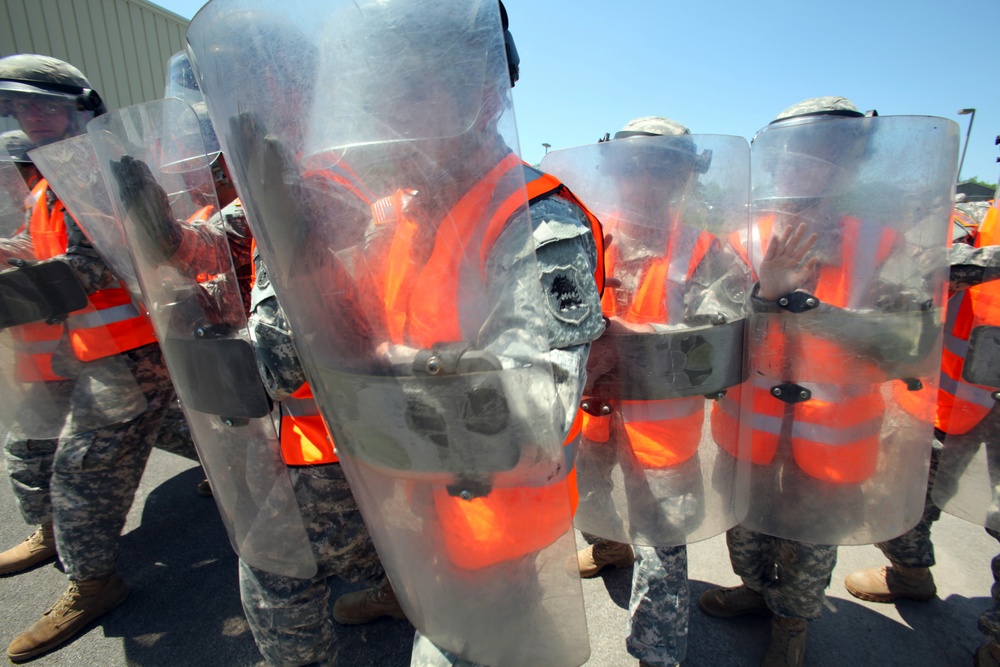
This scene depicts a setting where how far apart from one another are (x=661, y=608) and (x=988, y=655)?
1262 millimetres

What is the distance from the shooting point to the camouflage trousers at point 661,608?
70.1 inches

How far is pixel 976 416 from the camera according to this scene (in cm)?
185

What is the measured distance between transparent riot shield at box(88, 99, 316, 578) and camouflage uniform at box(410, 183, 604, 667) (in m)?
0.62

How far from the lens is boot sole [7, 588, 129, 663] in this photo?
2076mm

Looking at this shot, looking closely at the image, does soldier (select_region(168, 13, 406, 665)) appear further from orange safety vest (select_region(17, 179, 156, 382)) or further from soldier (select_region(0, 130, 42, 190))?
soldier (select_region(0, 130, 42, 190))

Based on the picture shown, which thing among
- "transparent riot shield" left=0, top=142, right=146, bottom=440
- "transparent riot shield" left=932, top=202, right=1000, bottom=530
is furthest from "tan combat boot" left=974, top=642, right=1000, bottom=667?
"transparent riot shield" left=0, top=142, right=146, bottom=440

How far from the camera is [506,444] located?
1.01m

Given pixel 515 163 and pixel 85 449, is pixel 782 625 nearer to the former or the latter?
pixel 515 163

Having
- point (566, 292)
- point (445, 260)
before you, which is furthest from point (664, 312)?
point (445, 260)

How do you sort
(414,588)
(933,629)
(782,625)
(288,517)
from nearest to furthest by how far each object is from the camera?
(414,588) < (288,517) < (782,625) < (933,629)

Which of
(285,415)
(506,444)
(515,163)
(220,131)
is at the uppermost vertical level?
(220,131)

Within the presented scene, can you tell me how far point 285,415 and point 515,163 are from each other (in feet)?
3.37

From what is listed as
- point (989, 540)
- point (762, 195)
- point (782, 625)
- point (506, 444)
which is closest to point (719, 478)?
point (782, 625)

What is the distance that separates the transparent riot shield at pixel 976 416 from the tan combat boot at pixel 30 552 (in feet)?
12.9
